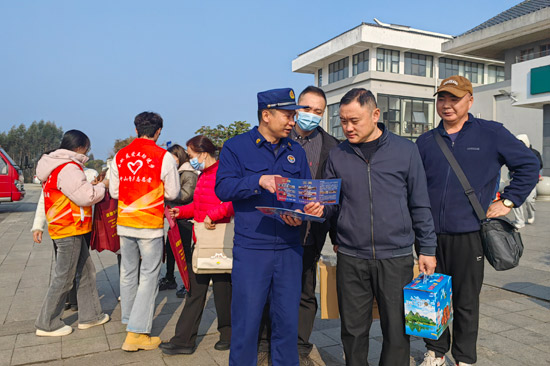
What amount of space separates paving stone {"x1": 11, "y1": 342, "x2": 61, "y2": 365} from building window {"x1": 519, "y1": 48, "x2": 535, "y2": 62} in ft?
102

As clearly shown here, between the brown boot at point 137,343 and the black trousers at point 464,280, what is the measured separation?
8.43 ft

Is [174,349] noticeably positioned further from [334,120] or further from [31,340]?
[334,120]

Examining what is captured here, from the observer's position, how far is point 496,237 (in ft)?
10.4

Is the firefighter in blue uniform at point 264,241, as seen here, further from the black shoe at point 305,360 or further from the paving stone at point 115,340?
the paving stone at point 115,340

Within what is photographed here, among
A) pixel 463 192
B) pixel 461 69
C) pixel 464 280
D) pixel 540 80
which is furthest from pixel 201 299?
pixel 461 69

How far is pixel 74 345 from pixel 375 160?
127 inches

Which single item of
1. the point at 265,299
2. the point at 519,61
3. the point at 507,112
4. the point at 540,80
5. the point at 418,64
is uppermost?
the point at 418,64

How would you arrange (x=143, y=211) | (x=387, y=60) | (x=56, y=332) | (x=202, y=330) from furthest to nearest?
(x=387, y=60)
(x=202, y=330)
(x=56, y=332)
(x=143, y=211)

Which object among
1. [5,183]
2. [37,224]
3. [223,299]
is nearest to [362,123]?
[223,299]

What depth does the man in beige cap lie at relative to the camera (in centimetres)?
323

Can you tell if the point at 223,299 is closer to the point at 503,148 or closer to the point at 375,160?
the point at 375,160

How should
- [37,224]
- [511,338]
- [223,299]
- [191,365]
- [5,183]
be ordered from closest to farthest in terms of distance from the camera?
[191,365] → [223,299] → [511,338] → [37,224] → [5,183]

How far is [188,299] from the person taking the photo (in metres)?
3.95

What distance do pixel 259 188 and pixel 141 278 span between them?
1.90 m
